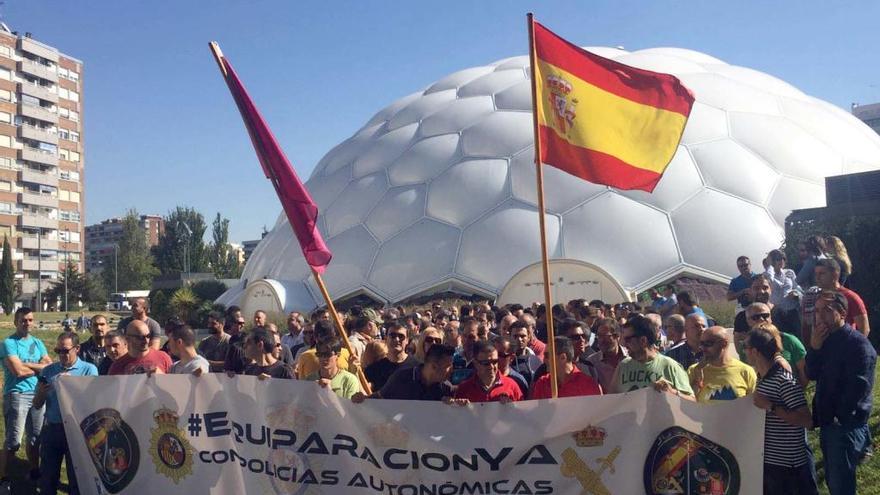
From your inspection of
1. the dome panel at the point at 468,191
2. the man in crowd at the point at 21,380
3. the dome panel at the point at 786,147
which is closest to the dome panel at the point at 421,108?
the dome panel at the point at 468,191

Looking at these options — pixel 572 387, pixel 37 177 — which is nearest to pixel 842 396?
pixel 572 387

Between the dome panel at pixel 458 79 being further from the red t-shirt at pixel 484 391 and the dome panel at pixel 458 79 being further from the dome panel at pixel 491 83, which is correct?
the red t-shirt at pixel 484 391

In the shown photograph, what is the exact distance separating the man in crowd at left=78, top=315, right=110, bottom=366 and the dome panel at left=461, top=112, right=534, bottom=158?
14.9 meters

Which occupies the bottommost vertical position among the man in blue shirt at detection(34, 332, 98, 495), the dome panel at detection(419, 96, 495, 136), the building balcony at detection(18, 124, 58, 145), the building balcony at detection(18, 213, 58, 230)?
the man in blue shirt at detection(34, 332, 98, 495)

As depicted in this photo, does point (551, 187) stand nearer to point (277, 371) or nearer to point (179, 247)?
point (277, 371)

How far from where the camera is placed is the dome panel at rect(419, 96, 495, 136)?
23.1 meters

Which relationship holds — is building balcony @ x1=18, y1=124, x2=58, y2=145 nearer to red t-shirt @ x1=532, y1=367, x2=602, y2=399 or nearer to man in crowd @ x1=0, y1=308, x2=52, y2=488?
man in crowd @ x1=0, y1=308, x2=52, y2=488

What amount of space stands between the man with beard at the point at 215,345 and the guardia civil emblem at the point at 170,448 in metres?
2.47

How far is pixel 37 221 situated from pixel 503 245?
6893cm

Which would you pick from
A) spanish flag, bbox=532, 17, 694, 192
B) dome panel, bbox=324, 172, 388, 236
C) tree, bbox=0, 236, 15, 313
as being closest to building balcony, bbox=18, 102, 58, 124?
tree, bbox=0, 236, 15, 313

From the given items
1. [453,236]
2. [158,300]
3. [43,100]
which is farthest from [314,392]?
[43,100]

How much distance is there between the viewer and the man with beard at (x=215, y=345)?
7999 mm

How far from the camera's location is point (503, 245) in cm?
1897

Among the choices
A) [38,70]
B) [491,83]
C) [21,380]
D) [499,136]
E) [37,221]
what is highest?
[38,70]
